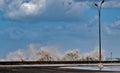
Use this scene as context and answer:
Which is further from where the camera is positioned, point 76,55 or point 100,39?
point 76,55

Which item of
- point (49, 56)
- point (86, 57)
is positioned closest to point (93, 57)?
point (86, 57)

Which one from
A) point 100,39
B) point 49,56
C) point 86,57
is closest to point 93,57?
point 86,57

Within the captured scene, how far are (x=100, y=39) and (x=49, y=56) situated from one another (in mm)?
22841

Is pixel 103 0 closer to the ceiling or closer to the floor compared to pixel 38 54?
closer to the ceiling

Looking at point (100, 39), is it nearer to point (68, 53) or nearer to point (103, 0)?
point (103, 0)

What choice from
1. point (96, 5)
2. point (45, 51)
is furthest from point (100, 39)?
point (45, 51)

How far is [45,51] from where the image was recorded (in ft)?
252

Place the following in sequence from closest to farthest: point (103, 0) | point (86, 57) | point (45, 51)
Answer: point (103, 0) < point (45, 51) < point (86, 57)

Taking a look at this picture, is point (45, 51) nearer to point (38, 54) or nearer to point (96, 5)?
point (38, 54)

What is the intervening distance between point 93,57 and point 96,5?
82.6ft

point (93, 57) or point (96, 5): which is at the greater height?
point (96, 5)

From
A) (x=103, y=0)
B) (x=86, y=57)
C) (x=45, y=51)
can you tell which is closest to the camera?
(x=103, y=0)

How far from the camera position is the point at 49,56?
3115 inches

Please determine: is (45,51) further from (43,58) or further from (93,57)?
(93,57)
